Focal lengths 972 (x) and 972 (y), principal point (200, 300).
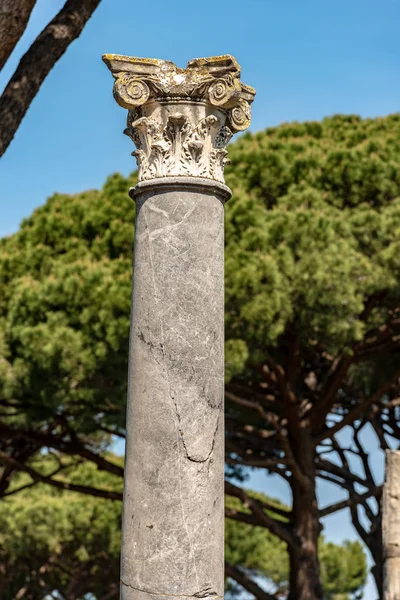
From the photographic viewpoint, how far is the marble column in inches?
154

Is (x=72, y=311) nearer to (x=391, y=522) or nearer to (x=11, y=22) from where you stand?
(x=11, y=22)

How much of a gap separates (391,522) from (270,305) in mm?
3225

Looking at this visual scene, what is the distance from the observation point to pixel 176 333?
4.05m

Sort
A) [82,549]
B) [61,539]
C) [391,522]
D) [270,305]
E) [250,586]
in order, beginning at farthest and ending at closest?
[82,549] < [61,539] < [250,586] < [270,305] < [391,522]

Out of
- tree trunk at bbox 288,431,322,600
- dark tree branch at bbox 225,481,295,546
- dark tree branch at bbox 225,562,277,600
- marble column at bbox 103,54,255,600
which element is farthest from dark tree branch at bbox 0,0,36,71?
dark tree branch at bbox 225,562,277,600

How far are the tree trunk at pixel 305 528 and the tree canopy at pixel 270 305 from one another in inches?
0.7

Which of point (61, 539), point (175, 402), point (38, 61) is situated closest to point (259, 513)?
point (38, 61)

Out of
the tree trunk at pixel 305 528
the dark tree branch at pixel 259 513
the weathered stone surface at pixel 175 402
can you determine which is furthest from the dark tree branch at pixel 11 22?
the tree trunk at pixel 305 528

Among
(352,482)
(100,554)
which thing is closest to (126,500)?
(352,482)

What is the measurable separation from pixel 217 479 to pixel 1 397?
811cm

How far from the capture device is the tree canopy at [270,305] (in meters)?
10.3

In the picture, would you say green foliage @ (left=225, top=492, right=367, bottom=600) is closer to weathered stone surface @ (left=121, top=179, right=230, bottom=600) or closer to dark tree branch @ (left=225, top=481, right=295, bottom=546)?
dark tree branch @ (left=225, top=481, right=295, bottom=546)

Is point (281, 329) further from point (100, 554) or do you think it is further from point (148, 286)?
point (100, 554)

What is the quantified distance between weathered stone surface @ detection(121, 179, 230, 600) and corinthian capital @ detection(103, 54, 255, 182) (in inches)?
6.0
